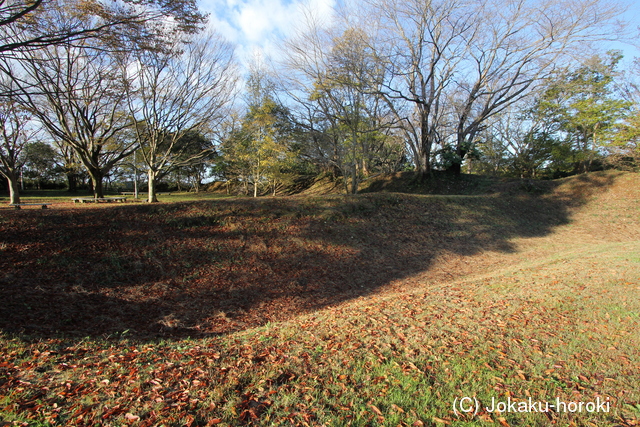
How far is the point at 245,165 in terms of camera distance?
2466cm

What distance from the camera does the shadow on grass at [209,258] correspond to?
5.41m

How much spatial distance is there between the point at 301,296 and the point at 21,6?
8.45 meters

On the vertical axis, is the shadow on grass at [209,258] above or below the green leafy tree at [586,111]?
below

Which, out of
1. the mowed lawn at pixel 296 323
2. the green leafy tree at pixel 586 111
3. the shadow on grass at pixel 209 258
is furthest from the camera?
the green leafy tree at pixel 586 111

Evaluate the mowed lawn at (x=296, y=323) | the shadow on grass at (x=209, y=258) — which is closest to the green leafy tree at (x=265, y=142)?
the shadow on grass at (x=209, y=258)

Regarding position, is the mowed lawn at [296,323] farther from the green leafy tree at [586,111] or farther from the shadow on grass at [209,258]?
the green leafy tree at [586,111]

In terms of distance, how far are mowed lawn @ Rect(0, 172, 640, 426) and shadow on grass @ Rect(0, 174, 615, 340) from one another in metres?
0.05

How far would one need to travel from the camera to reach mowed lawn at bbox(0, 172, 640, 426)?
104 inches

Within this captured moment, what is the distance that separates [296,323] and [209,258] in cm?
397

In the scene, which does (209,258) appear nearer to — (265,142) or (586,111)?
(265,142)

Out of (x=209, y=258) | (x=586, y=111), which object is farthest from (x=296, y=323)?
(x=586, y=111)

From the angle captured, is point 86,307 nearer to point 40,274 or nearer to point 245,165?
point 40,274

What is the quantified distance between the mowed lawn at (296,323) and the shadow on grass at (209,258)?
50mm

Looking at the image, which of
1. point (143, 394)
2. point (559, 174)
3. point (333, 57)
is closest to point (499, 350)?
point (143, 394)
